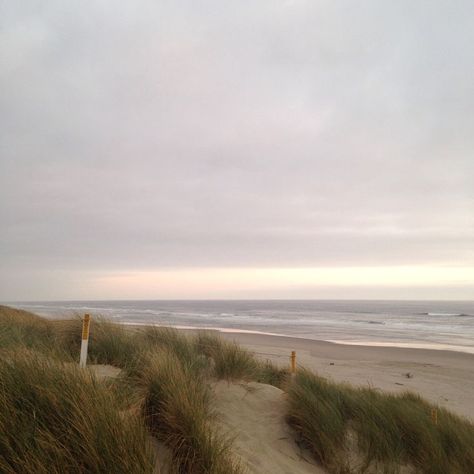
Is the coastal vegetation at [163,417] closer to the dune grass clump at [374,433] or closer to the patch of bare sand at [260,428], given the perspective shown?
the dune grass clump at [374,433]

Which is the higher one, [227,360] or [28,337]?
[28,337]

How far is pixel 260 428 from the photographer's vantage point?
5.70 metres

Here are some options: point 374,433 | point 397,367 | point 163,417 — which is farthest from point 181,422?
point 397,367

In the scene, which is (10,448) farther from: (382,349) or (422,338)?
(422,338)

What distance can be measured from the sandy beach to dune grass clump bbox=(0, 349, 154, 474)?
616 cm

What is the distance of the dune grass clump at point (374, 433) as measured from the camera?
5.25 metres

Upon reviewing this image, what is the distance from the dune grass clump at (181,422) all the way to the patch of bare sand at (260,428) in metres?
0.49

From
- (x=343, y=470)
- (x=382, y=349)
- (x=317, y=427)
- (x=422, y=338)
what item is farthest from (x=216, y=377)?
(x=422, y=338)

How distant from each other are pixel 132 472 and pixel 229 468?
3.33ft

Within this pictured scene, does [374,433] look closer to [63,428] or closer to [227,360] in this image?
[227,360]

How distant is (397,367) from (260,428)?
16295mm

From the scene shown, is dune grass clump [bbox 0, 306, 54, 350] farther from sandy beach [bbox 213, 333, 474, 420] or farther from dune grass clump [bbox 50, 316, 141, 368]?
sandy beach [bbox 213, 333, 474, 420]

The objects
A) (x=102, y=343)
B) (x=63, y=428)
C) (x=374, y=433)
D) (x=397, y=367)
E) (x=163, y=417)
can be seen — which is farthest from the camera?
(x=397, y=367)

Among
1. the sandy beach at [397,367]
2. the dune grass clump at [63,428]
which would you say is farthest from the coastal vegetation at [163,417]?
the sandy beach at [397,367]
